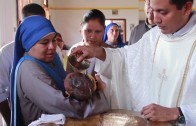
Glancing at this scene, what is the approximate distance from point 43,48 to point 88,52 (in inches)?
10.0

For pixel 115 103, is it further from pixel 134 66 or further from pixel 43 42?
pixel 43 42

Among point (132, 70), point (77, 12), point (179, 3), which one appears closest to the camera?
point (179, 3)

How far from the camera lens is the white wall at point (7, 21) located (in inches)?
156

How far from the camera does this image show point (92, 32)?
2.40 meters

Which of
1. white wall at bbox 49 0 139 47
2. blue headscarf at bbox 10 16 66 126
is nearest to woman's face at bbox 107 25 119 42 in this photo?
blue headscarf at bbox 10 16 66 126

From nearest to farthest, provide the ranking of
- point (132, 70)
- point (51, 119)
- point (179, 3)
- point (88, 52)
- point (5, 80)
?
point (51, 119)
point (179, 3)
point (88, 52)
point (132, 70)
point (5, 80)

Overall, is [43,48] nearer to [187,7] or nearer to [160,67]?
[160,67]

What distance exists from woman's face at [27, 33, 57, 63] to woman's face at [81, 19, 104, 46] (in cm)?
65

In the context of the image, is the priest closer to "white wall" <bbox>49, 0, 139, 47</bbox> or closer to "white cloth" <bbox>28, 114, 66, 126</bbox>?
"white cloth" <bbox>28, 114, 66, 126</bbox>

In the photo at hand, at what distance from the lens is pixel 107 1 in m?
12.7

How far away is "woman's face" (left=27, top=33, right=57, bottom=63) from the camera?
5.67 feet

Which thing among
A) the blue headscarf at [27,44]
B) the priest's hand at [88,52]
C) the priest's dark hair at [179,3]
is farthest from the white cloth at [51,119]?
the priest's dark hair at [179,3]

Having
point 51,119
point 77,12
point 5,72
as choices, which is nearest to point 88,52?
point 51,119

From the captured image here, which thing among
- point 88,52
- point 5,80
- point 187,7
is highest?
point 187,7
